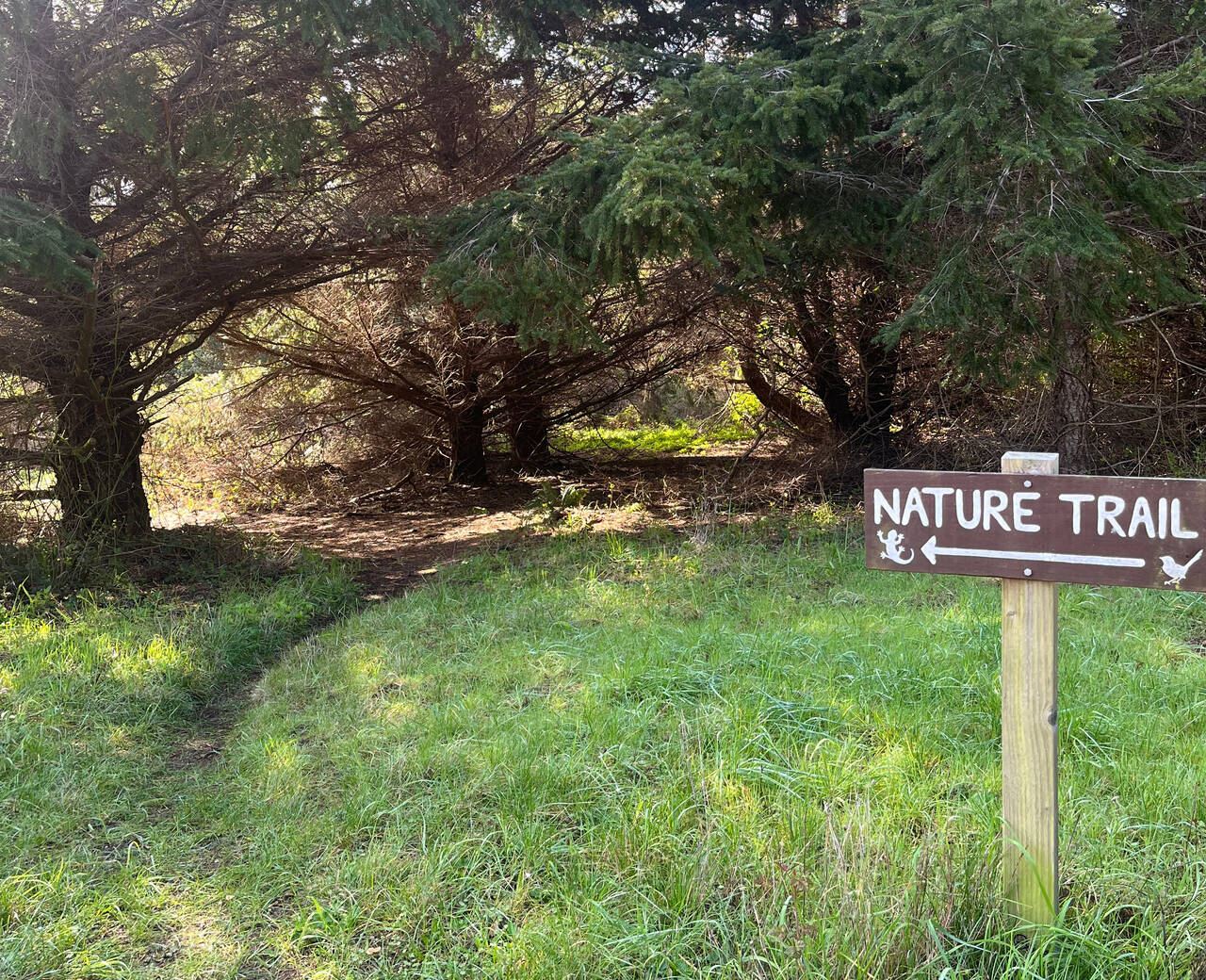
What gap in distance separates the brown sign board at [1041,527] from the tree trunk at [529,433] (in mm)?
11659

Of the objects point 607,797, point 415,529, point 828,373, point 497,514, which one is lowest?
point 607,797

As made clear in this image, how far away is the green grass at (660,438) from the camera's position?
53.0 ft

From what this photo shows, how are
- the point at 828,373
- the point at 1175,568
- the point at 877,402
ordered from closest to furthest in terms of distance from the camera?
the point at 1175,568
the point at 877,402
the point at 828,373

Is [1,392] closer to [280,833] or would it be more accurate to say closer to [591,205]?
[591,205]

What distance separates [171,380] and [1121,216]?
955 cm

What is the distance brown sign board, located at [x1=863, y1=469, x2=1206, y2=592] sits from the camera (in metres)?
2.02

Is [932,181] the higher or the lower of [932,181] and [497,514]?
the higher

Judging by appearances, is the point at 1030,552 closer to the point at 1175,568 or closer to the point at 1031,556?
the point at 1031,556

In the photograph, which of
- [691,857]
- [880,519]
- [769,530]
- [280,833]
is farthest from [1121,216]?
[280,833]

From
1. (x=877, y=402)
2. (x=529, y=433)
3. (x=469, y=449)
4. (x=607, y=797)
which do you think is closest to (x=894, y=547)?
(x=607, y=797)

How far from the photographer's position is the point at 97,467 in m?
8.31

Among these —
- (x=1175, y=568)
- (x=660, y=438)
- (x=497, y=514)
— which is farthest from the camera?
(x=660, y=438)

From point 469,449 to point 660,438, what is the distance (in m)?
5.06

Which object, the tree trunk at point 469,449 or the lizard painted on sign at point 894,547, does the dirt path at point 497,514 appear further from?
the lizard painted on sign at point 894,547
